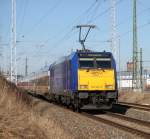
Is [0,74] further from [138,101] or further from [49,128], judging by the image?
[138,101]

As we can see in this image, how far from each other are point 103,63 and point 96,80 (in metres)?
1.21

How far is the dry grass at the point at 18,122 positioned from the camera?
1144cm

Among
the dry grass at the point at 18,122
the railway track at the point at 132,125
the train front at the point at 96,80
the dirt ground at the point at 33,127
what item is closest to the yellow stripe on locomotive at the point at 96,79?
the train front at the point at 96,80

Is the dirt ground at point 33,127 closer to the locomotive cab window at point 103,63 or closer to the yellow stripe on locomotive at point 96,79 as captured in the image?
the yellow stripe on locomotive at point 96,79

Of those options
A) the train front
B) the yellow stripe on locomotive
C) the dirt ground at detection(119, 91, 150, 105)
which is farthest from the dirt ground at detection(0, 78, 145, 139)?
the dirt ground at detection(119, 91, 150, 105)

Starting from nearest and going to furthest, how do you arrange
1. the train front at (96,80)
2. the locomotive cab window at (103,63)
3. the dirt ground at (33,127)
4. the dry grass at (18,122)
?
the dry grass at (18,122), the dirt ground at (33,127), the train front at (96,80), the locomotive cab window at (103,63)

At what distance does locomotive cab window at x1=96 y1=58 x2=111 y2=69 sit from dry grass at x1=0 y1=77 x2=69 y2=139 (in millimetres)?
7516

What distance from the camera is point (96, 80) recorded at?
82.0 ft

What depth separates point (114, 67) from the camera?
25547 millimetres

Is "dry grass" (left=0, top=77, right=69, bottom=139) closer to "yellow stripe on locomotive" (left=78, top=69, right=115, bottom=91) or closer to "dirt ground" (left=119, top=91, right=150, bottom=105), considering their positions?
"yellow stripe on locomotive" (left=78, top=69, right=115, bottom=91)

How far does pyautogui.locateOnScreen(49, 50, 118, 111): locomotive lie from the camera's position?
973 inches

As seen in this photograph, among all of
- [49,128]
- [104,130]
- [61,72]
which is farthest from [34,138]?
[61,72]

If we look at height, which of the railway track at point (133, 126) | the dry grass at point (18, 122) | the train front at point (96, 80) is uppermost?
the train front at point (96, 80)

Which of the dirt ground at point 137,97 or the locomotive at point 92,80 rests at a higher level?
the locomotive at point 92,80
